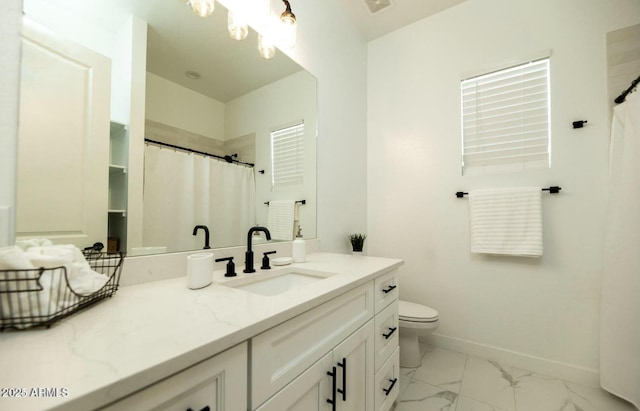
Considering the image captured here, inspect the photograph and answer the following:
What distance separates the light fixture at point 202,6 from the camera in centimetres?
102

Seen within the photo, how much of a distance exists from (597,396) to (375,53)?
2781mm

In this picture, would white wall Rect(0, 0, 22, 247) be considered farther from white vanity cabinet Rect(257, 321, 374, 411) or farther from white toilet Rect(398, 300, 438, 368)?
white toilet Rect(398, 300, 438, 368)

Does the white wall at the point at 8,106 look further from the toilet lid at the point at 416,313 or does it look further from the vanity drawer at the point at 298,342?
the toilet lid at the point at 416,313

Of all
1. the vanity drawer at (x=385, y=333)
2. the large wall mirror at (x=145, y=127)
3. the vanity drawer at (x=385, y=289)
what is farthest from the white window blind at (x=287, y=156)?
the vanity drawer at (x=385, y=333)

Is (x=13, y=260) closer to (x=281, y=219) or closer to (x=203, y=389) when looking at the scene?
(x=203, y=389)

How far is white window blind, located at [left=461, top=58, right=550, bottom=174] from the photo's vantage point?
1642mm

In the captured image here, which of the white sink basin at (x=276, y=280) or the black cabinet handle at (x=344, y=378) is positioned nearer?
the black cabinet handle at (x=344, y=378)

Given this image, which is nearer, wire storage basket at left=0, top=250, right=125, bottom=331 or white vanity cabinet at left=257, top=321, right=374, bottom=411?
wire storage basket at left=0, top=250, right=125, bottom=331

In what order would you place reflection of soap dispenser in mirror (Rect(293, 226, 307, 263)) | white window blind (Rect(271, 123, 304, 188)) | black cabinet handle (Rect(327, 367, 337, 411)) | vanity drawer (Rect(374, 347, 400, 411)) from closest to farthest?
black cabinet handle (Rect(327, 367, 337, 411)) → vanity drawer (Rect(374, 347, 400, 411)) → reflection of soap dispenser in mirror (Rect(293, 226, 307, 263)) → white window blind (Rect(271, 123, 304, 188))

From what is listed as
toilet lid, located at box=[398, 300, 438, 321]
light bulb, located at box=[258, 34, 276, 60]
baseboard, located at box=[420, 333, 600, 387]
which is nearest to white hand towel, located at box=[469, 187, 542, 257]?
toilet lid, located at box=[398, 300, 438, 321]

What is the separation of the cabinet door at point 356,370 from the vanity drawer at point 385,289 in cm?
12

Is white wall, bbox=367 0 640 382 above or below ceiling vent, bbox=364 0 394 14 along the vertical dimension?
below

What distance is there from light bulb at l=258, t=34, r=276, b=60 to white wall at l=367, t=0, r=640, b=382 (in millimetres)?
1182

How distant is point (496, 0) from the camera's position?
1779 mm
